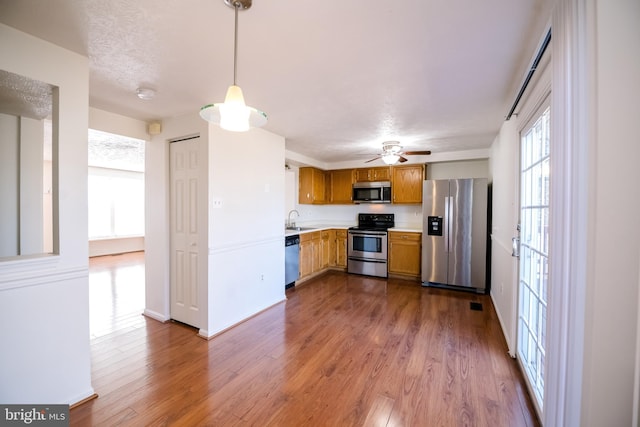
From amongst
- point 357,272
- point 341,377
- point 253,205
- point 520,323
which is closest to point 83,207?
point 253,205

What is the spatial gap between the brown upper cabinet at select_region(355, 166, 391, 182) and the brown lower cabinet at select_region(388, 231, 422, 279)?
1.14 metres

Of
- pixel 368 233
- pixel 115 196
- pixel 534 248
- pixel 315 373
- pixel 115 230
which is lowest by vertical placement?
pixel 315 373

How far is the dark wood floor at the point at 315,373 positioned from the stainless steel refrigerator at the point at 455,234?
0.93 meters

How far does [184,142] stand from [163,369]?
7.33ft

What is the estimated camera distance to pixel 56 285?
171 cm

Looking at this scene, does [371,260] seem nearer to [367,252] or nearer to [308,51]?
[367,252]

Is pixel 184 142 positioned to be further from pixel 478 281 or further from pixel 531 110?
pixel 478 281

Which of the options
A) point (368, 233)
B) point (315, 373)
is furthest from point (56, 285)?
point (368, 233)

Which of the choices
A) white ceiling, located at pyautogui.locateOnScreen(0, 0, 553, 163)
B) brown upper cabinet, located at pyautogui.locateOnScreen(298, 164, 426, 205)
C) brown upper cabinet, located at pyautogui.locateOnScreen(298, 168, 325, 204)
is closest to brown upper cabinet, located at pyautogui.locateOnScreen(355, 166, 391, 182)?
brown upper cabinet, located at pyautogui.locateOnScreen(298, 164, 426, 205)

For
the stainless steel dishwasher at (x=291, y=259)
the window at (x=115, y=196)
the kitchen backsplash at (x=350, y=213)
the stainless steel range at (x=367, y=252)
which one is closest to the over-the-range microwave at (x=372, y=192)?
the kitchen backsplash at (x=350, y=213)

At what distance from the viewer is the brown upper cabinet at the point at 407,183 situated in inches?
194

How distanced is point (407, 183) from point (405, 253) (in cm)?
133

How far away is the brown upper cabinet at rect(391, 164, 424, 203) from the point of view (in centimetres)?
492

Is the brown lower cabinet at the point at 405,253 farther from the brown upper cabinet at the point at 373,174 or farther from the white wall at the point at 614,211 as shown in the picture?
the white wall at the point at 614,211
